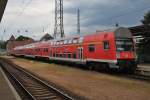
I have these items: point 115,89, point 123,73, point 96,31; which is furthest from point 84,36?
point 115,89

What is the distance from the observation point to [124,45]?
2381 cm

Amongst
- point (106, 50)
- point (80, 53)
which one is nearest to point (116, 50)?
point (106, 50)

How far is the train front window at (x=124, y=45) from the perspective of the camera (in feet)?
76.7

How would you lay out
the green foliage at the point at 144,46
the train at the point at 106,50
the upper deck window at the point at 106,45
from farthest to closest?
the green foliage at the point at 144,46, the upper deck window at the point at 106,45, the train at the point at 106,50

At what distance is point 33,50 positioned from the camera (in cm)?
5634

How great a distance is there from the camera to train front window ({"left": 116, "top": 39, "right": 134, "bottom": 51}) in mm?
23391

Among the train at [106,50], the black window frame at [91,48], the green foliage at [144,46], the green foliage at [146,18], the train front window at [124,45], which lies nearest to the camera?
the train at [106,50]

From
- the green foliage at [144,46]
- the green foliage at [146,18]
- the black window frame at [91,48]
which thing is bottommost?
the black window frame at [91,48]

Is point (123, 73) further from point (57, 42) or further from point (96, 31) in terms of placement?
point (57, 42)

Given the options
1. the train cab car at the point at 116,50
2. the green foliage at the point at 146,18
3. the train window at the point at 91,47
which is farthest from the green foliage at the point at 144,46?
the train cab car at the point at 116,50

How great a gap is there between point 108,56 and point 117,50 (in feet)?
3.03

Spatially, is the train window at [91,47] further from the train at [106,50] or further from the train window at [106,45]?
the train window at [106,45]

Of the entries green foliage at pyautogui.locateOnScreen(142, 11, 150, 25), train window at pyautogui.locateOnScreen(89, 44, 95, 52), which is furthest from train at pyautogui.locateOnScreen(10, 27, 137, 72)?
green foliage at pyautogui.locateOnScreen(142, 11, 150, 25)

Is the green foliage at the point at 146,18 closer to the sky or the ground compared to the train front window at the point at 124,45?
closer to the sky
